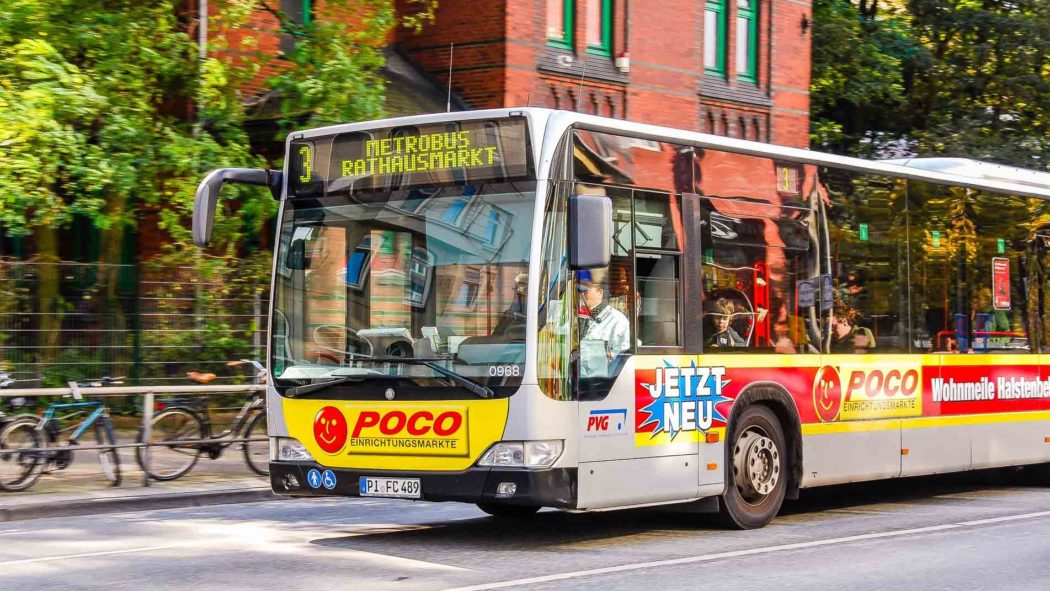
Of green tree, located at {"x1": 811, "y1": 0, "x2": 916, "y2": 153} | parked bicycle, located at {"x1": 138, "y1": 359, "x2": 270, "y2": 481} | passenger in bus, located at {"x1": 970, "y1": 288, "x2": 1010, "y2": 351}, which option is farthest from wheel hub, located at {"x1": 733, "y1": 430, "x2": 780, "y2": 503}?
green tree, located at {"x1": 811, "y1": 0, "x2": 916, "y2": 153}

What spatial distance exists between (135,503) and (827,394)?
19.6 ft

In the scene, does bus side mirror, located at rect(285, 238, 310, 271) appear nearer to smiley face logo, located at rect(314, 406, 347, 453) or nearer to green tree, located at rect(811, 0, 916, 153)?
smiley face logo, located at rect(314, 406, 347, 453)

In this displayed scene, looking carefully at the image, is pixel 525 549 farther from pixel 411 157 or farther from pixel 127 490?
pixel 127 490

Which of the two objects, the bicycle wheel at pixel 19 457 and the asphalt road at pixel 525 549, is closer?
the asphalt road at pixel 525 549

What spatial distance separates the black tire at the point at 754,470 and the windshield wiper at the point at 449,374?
7.39ft

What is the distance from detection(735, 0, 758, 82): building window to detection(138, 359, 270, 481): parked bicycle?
15.8 meters

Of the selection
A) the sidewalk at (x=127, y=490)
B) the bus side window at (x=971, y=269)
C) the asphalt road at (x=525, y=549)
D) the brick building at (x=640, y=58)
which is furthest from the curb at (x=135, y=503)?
the brick building at (x=640, y=58)

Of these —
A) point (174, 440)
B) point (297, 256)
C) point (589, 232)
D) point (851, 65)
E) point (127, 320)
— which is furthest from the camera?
point (851, 65)

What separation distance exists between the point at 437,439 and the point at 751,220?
3118mm

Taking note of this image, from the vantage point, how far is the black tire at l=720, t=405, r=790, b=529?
10805mm

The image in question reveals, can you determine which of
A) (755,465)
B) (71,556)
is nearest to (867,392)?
(755,465)

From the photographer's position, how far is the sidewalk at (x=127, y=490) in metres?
12.5

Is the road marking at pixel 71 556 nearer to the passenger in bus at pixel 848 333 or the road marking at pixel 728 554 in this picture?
the road marking at pixel 728 554

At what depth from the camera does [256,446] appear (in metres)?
15.2
